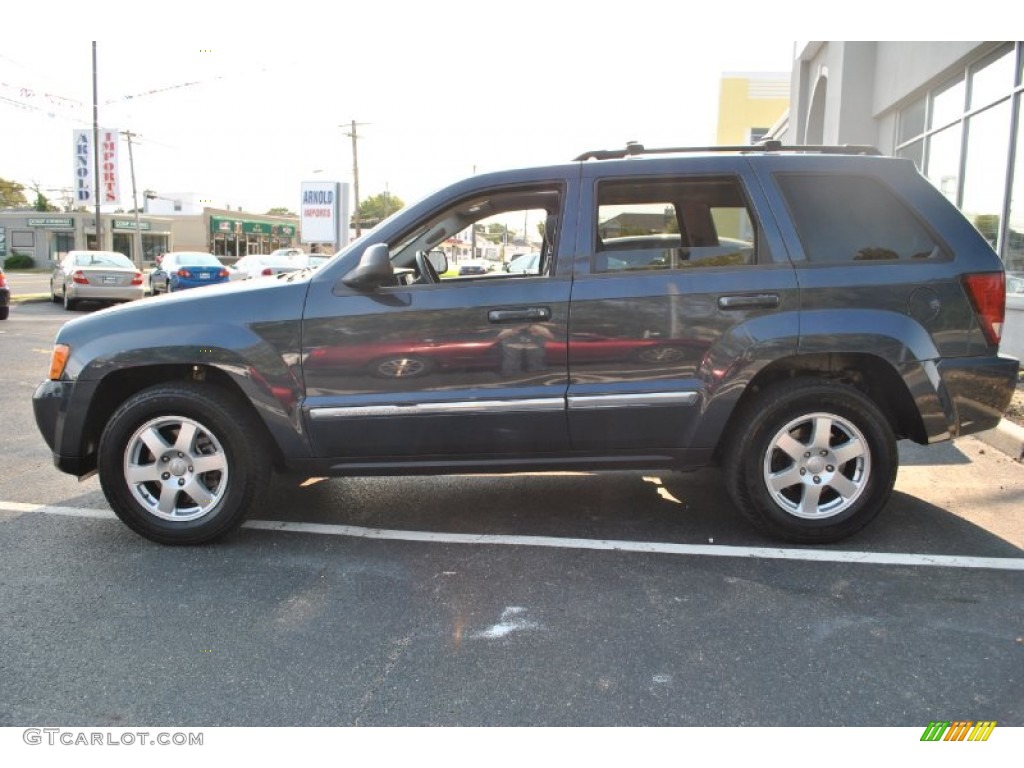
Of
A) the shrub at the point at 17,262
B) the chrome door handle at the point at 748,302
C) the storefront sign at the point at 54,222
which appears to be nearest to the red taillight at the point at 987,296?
the chrome door handle at the point at 748,302

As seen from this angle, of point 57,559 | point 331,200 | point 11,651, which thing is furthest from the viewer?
point 331,200

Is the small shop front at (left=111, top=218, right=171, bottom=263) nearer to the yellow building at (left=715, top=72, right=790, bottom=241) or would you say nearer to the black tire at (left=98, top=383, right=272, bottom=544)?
the yellow building at (left=715, top=72, right=790, bottom=241)

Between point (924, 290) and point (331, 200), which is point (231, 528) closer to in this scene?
point (924, 290)

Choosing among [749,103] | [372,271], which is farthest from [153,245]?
[372,271]

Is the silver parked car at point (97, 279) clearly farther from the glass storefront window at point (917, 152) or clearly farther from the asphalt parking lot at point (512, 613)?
the glass storefront window at point (917, 152)

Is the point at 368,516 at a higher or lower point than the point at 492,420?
lower

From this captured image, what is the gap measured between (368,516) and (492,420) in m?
1.12

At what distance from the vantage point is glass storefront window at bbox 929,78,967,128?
10.7 m

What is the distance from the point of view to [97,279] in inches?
703

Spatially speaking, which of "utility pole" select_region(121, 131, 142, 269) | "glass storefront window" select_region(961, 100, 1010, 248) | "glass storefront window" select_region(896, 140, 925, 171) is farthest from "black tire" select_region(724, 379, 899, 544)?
"utility pole" select_region(121, 131, 142, 269)

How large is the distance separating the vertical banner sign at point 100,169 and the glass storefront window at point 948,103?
1115 inches

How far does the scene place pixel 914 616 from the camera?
10.7 feet

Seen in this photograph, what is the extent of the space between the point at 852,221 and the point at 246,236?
238 feet

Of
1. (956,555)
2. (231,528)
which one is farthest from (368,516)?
(956,555)
